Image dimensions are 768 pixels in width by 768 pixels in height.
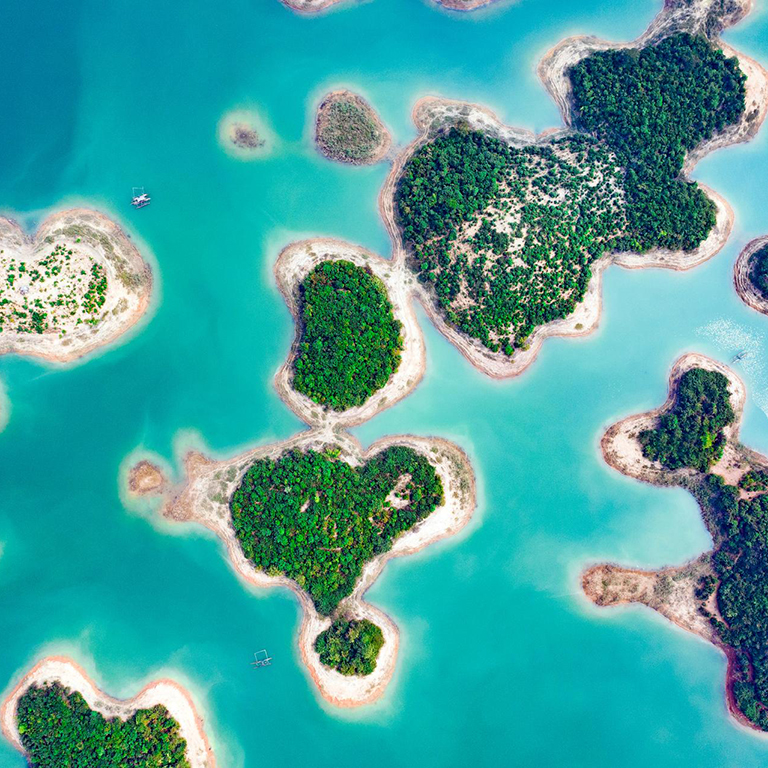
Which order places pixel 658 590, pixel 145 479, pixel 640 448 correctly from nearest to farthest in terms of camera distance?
pixel 145 479
pixel 658 590
pixel 640 448

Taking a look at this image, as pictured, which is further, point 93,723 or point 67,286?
point 67,286

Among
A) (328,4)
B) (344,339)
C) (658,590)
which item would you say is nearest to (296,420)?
(344,339)

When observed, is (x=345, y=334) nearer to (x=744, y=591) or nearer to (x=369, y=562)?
(x=369, y=562)

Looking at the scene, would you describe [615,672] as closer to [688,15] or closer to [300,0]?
[688,15]

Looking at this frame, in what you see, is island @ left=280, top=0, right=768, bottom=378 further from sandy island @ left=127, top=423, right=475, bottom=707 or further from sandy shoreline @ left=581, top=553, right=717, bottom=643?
sandy shoreline @ left=581, top=553, right=717, bottom=643

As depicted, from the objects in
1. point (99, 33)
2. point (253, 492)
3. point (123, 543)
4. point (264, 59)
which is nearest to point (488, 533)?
point (253, 492)

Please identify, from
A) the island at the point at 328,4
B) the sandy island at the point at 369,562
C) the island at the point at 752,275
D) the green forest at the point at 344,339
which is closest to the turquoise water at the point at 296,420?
the island at the point at 328,4
